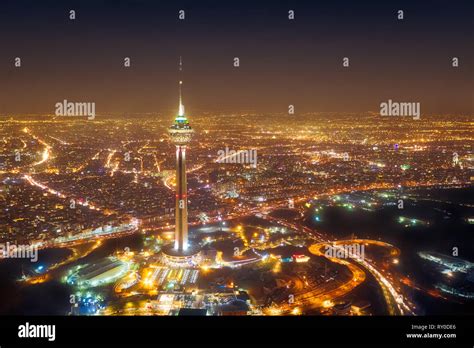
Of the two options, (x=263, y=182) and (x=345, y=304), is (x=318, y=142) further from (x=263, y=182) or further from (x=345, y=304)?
(x=345, y=304)

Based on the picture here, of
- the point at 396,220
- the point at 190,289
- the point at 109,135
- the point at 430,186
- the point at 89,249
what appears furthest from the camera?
the point at 109,135

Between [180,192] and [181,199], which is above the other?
[180,192]

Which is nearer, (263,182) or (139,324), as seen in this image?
(139,324)

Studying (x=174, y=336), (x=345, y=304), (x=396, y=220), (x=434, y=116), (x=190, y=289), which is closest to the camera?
(x=174, y=336)

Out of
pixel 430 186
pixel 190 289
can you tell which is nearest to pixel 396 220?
pixel 430 186

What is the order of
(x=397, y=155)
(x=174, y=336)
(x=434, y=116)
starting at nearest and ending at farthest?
(x=174, y=336) → (x=397, y=155) → (x=434, y=116)

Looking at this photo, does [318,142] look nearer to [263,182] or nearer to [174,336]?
[263,182]

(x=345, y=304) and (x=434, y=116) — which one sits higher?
(x=434, y=116)

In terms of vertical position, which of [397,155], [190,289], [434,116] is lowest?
[190,289]

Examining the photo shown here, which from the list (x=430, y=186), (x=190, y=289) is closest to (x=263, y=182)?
(x=430, y=186)
